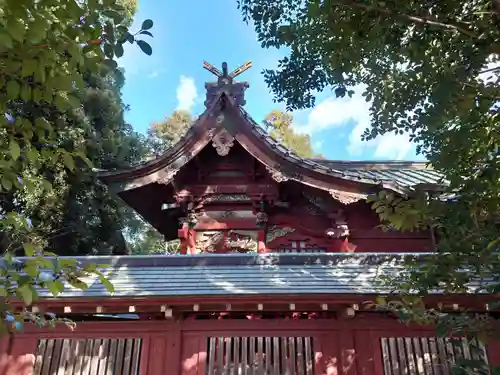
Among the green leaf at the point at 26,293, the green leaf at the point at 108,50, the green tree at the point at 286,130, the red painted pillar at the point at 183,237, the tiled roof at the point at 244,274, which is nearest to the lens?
the green leaf at the point at 26,293

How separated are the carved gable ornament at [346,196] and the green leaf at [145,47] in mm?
5272

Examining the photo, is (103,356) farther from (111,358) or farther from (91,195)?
(91,195)

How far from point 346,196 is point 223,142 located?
242cm

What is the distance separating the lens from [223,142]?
25.1 feet

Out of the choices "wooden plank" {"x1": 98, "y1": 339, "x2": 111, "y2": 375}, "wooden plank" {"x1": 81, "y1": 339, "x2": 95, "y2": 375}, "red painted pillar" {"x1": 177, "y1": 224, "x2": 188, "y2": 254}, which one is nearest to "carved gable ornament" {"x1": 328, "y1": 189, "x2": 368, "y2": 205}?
"red painted pillar" {"x1": 177, "y1": 224, "x2": 188, "y2": 254}

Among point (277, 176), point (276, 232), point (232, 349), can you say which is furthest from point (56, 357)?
point (277, 176)

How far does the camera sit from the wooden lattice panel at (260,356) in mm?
5336

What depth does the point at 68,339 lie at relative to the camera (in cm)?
554

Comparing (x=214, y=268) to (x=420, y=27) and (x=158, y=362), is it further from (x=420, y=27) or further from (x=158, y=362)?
(x=420, y=27)

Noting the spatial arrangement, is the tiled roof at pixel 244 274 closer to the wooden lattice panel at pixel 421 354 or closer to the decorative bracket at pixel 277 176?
the wooden lattice panel at pixel 421 354

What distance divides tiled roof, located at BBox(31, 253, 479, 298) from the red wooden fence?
0.50 metres

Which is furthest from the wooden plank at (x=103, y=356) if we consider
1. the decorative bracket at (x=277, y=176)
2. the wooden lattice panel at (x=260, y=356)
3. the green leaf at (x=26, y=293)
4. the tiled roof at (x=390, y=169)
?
the tiled roof at (x=390, y=169)

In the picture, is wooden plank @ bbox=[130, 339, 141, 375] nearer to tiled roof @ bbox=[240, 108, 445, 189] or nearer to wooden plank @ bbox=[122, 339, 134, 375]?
wooden plank @ bbox=[122, 339, 134, 375]

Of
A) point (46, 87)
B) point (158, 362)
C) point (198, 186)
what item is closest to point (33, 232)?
point (198, 186)
